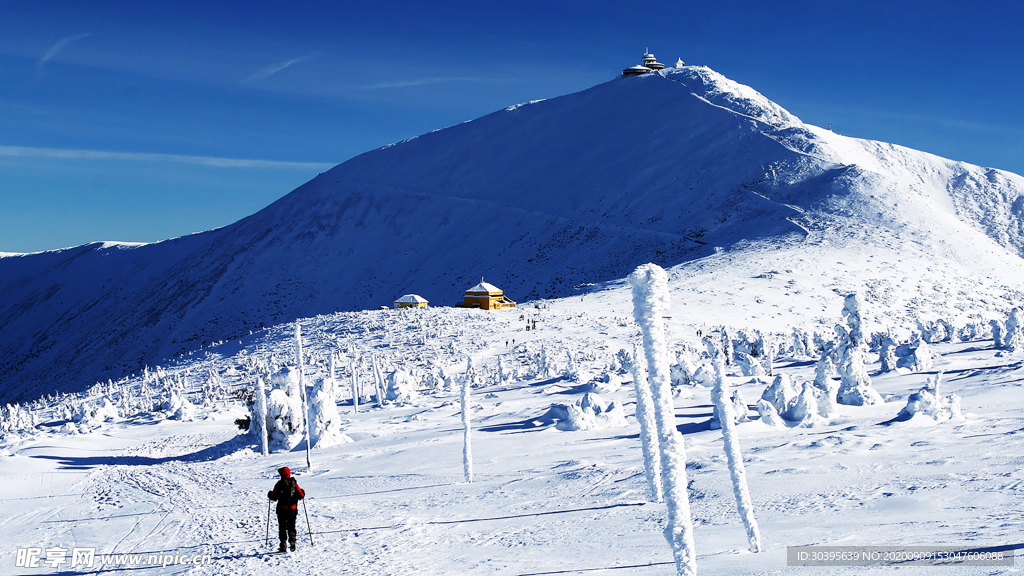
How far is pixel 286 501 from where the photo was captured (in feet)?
36.2

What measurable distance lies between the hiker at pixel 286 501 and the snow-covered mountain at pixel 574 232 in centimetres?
3910

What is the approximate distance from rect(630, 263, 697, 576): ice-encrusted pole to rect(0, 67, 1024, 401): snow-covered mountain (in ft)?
135

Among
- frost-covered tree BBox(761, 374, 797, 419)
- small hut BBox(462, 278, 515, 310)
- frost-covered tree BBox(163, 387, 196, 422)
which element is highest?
small hut BBox(462, 278, 515, 310)

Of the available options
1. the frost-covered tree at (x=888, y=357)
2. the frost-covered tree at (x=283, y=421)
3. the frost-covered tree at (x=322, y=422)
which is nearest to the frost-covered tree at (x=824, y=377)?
the frost-covered tree at (x=888, y=357)

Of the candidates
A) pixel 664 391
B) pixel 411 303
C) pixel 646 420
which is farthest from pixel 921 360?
pixel 411 303

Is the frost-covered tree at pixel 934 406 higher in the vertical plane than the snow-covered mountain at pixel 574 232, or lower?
lower

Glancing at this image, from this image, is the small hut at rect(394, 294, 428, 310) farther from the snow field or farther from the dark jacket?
the dark jacket

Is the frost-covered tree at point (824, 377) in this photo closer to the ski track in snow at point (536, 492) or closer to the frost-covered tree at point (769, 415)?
the ski track in snow at point (536, 492)

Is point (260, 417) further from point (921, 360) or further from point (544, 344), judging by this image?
point (921, 360)

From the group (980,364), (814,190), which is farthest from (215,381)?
(814,190)

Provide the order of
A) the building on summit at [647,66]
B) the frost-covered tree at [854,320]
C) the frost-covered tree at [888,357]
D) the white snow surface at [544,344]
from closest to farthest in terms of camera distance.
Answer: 1. the white snow surface at [544,344]
2. the frost-covered tree at [888,357]
3. the frost-covered tree at [854,320]
4. the building on summit at [647,66]

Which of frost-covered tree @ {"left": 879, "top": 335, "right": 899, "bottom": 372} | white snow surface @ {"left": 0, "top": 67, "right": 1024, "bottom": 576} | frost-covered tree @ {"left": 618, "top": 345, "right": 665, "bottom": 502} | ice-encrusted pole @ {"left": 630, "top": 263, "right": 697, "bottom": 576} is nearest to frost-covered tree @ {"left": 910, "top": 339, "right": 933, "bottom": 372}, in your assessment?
frost-covered tree @ {"left": 879, "top": 335, "right": 899, "bottom": 372}

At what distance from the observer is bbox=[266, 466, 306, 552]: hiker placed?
35.9ft

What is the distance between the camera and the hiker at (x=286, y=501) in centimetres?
1095
